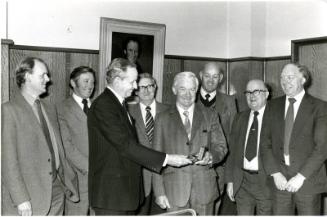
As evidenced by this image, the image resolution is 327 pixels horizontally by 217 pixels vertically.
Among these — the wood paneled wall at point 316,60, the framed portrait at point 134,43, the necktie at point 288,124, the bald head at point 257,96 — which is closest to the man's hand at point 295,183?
the necktie at point 288,124

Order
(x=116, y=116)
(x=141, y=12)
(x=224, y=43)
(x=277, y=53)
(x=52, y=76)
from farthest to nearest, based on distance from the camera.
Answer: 1. (x=224, y=43)
2. (x=277, y=53)
3. (x=141, y=12)
4. (x=52, y=76)
5. (x=116, y=116)

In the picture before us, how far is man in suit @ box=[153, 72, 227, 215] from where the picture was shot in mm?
3338

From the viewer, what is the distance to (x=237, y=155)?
3979 mm

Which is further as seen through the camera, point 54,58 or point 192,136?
point 54,58

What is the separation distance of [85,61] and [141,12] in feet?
3.71

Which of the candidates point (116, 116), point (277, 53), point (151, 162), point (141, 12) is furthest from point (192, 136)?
point (277, 53)

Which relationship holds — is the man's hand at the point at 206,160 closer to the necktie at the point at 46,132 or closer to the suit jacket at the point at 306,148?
the suit jacket at the point at 306,148

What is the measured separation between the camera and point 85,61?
500 centimetres

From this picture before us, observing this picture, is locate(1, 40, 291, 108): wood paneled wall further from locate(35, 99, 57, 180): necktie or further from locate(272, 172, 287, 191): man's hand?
locate(272, 172, 287, 191): man's hand

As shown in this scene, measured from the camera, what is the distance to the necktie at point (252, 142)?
3840 millimetres

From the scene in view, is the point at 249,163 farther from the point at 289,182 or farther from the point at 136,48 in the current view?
the point at 136,48

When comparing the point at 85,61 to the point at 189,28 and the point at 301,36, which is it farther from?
the point at 301,36

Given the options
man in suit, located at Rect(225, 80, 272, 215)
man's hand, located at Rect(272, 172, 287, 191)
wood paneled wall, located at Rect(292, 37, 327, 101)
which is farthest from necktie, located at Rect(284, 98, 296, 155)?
wood paneled wall, located at Rect(292, 37, 327, 101)

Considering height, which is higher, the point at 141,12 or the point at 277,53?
the point at 141,12
